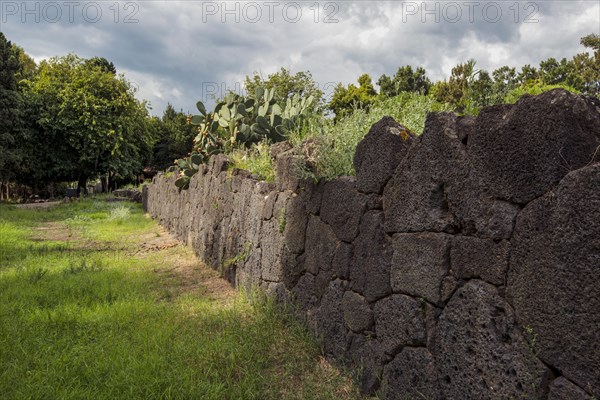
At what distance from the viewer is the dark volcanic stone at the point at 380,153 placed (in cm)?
313

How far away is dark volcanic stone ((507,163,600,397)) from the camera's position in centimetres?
178

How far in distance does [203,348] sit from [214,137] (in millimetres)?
6721

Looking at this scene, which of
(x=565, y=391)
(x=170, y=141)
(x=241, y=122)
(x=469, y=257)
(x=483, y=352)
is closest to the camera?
(x=565, y=391)

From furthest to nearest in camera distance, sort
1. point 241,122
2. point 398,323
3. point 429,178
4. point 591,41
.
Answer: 1. point 591,41
2. point 241,122
3. point 398,323
4. point 429,178

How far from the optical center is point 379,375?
10.3 ft

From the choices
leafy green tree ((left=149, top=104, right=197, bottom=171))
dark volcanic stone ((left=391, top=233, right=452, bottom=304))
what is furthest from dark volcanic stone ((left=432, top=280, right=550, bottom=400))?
leafy green tree ((left=149, top=104, right=197, bottom=171))

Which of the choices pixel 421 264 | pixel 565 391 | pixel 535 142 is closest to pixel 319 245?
pixel 421 264

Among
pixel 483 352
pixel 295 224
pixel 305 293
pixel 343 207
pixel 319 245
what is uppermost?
pixel 343 207

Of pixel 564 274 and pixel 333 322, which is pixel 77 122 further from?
pixel 564 274

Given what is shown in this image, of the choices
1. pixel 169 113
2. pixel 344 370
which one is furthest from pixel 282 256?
pixel 169 113

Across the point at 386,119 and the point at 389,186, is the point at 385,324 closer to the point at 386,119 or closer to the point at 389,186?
the point at 389,186

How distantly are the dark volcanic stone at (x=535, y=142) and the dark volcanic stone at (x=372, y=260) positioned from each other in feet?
3.30

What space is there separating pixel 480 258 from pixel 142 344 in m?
2.93

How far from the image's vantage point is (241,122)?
923 cm
